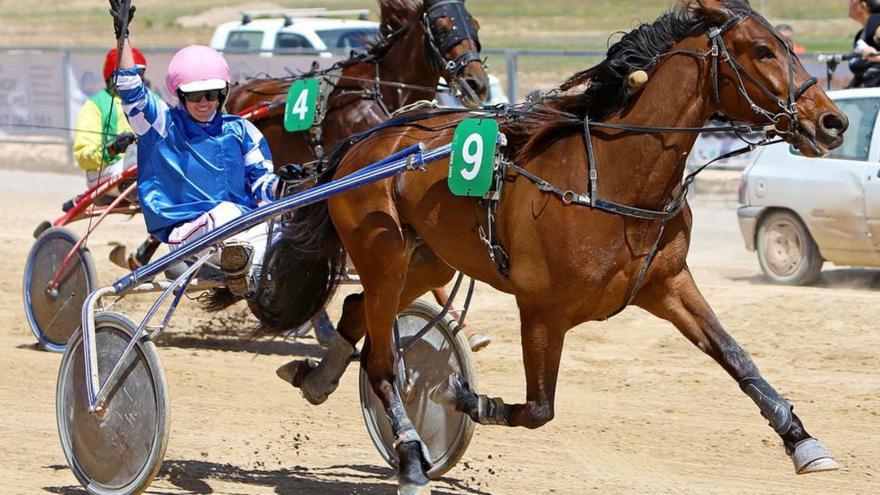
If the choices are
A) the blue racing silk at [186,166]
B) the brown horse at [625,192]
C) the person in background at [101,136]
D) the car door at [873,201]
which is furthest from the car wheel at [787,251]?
the brown horse at [625,192]

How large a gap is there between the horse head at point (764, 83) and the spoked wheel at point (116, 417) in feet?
8.05

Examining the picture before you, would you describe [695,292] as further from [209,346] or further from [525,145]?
[209,346]

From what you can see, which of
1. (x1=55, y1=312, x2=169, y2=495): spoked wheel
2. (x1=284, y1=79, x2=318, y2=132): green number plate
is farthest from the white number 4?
(x1=55, y1=312, x2=169, y2=495): spoked wheel

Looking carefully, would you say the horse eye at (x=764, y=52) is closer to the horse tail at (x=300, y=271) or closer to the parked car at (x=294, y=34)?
the horse tail at (x=300, y=271)

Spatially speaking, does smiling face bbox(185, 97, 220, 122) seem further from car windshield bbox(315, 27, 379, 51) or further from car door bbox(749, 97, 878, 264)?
car windshield bbox(315, 27, 379, 51)

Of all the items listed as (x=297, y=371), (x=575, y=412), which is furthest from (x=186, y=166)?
(x=575, y=412)

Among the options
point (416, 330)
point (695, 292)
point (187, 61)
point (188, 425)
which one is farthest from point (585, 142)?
point (188, 425)

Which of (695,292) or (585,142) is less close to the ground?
(585,142)

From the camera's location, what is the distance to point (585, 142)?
17.5 ft

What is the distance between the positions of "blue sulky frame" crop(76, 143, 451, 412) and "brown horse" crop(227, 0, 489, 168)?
2.76m

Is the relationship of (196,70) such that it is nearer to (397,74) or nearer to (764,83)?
(764,83)

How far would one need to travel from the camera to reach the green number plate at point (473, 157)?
211 inches

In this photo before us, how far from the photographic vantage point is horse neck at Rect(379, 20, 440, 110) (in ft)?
28.9

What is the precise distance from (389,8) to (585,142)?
3950 millimetres
